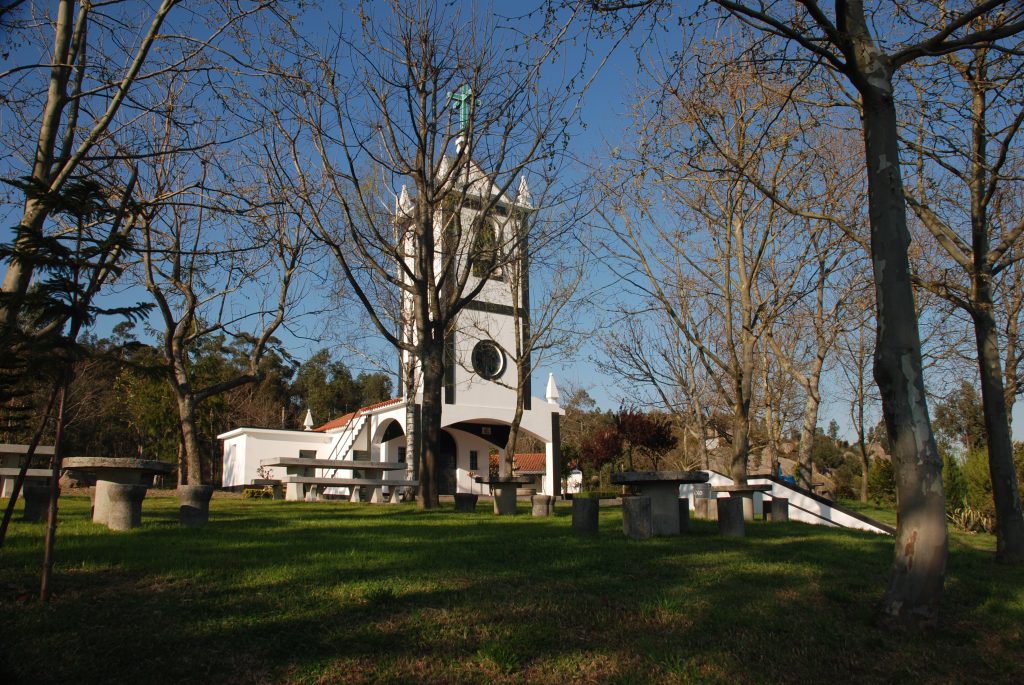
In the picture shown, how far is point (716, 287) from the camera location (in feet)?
52.2

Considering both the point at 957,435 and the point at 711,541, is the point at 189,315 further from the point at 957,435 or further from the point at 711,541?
the point at 957,435

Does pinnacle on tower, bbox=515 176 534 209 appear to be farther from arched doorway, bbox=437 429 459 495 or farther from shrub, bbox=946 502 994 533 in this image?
arched doorway, bbox=437 429 459 495

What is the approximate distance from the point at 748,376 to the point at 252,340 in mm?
12982

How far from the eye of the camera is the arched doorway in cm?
3147

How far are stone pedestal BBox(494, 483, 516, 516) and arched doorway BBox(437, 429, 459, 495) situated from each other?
1897cm

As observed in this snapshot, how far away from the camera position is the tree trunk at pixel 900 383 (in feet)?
16.5

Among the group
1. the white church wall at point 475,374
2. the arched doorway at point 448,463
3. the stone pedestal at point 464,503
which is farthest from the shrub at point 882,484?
the stone pedestal at point 464,503

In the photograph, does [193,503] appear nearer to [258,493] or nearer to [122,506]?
[122,506]

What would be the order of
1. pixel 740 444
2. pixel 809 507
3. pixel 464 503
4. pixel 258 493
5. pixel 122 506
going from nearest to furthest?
pixel 122 506 → pixel 464 503 → pixel 740 444 → pixel 809 507 → pixel 258 493

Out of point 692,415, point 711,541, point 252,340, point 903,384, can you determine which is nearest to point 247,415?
point 252,340

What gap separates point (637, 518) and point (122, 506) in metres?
5.79

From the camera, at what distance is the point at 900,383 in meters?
5.27

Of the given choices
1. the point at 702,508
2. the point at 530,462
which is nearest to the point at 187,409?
the point at 702,508

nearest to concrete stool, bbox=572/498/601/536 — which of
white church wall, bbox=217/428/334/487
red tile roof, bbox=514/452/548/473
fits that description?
white church wall, bbox=217/428/334/487
